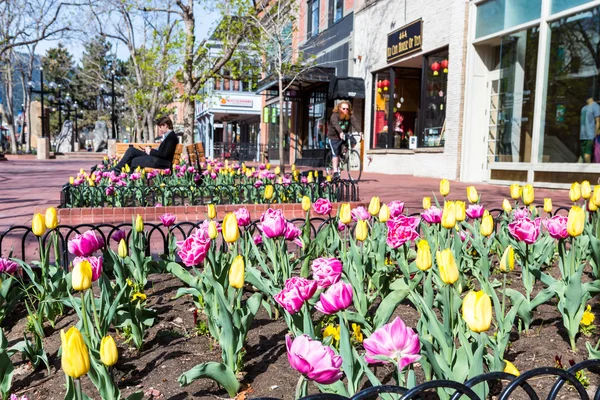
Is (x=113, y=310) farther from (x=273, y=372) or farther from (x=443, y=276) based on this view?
(x=443, y=276)

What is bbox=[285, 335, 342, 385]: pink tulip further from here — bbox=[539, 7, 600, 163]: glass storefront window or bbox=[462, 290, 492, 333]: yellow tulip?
bbox=[539, 7, 600, 163]: glass storefront window

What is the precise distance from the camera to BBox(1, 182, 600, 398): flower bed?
162 cm

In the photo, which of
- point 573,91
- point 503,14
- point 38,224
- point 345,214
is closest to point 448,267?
point 345,214

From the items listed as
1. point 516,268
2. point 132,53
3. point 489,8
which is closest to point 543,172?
point 489,8

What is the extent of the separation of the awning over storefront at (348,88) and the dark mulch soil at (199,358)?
654 inches

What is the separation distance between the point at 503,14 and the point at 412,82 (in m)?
5.54

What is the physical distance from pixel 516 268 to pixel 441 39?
11898mm

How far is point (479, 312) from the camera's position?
1.41 meters

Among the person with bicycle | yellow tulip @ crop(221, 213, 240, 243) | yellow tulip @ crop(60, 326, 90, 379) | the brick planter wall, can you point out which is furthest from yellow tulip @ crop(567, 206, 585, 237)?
the person with bicycle

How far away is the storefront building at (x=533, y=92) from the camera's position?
403 inches

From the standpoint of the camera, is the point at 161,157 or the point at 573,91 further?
the point at 573,91

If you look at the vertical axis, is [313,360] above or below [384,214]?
below

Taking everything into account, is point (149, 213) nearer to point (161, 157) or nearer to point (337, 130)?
point (161, 157)

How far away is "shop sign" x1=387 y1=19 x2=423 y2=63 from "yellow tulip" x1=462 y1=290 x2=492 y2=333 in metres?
15.1
